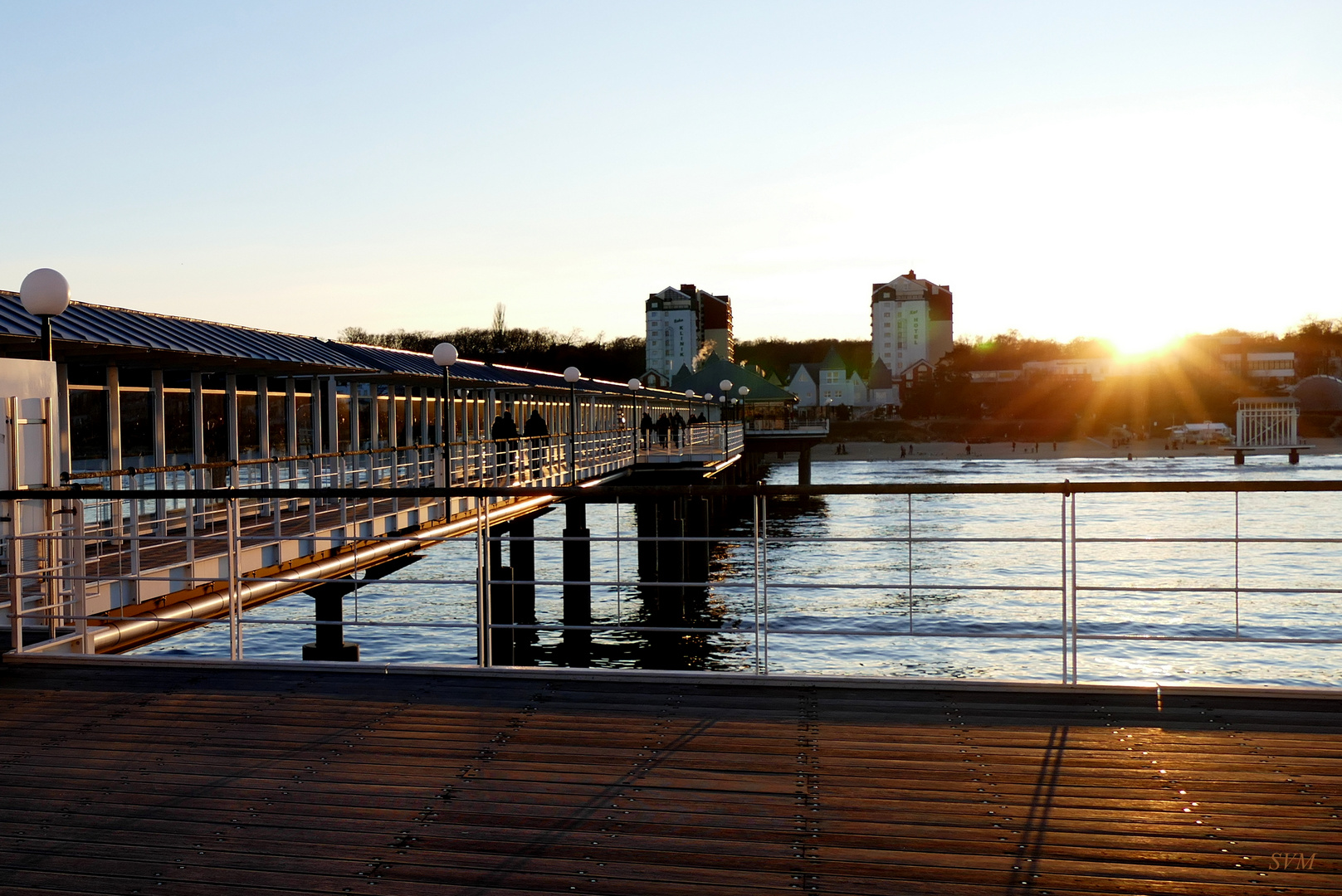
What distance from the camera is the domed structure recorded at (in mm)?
97250

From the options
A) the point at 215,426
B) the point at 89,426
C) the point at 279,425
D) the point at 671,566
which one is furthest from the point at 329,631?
the point at 671,566

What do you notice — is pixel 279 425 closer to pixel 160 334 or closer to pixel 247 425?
pixel 247 425

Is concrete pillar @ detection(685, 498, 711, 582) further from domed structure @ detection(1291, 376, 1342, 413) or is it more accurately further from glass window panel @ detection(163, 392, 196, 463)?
domed structure @ detection(1291, 376, 1342, 413)

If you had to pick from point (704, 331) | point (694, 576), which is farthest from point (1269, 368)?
point (694, 576)

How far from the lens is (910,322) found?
16100 centimetres

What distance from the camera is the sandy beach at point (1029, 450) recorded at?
84.8 m

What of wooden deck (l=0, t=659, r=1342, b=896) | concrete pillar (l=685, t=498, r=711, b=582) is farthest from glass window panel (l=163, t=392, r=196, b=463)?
concrete pillar (l=685, t=498, r=711, b=582)

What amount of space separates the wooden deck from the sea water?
0.81 metres

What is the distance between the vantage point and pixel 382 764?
441 cm

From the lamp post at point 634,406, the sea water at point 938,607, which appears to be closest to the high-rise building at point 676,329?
the lamp post at point 634,406

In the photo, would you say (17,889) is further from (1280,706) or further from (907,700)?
(1280,706)

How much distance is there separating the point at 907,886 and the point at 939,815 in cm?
60

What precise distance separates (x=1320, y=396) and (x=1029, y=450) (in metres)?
30.7

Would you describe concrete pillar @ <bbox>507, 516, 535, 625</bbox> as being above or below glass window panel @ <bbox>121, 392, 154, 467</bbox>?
below
